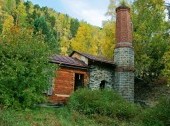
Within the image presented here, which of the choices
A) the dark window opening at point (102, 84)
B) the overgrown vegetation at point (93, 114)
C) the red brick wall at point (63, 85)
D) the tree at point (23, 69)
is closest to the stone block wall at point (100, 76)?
the dark window opening at point (102, 84)

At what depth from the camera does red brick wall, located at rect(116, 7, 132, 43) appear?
27406 millimetres

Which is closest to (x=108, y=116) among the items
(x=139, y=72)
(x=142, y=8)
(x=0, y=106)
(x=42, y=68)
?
(x=42, y=68)

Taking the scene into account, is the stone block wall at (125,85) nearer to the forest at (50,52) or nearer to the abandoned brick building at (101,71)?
the abandoned brick building at (101,71)

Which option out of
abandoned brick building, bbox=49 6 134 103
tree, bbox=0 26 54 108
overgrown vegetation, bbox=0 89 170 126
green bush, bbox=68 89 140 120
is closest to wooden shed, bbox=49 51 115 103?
abandoned brick building, bbox=49 6 134 103

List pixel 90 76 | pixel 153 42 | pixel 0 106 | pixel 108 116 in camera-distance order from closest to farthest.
Answer: 1. pixel 0 106
2. pixel 108 116
3. pixel 90 76
4. pixel 153 42

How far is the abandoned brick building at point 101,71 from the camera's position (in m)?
24.7

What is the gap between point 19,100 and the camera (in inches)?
767

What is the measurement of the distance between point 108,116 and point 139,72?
33.8 feet

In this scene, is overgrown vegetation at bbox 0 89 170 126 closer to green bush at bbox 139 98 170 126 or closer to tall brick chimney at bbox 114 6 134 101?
green bush at bbox 139 98 170 126

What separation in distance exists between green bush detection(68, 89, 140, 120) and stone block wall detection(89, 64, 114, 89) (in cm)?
322

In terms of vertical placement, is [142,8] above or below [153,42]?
above

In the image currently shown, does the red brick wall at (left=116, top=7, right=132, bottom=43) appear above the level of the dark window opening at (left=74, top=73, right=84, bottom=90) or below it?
above

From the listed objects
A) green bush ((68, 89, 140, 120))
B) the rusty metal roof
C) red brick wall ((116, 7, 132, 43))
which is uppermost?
red brick wall ((116, 7, 132, 43))

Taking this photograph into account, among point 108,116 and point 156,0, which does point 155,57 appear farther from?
point 108,116
